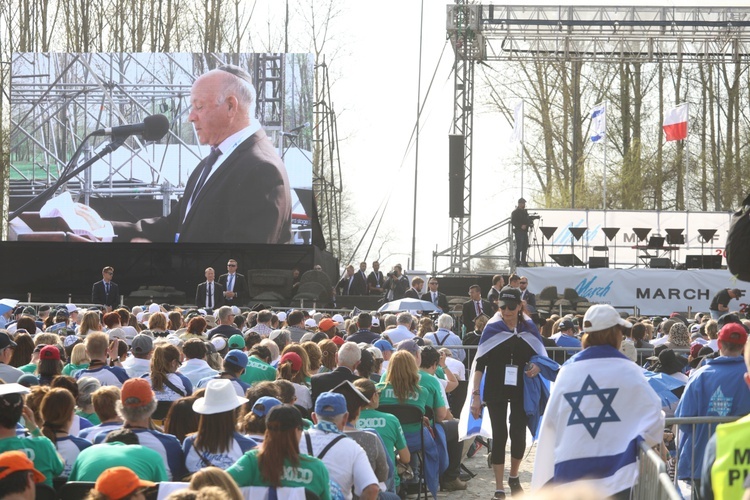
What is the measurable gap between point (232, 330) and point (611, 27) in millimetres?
18540

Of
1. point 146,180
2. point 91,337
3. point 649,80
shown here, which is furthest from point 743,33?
point 91,337

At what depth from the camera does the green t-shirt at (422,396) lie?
361 inches

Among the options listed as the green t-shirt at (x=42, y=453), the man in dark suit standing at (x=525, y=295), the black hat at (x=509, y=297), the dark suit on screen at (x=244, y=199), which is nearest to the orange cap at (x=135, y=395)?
the green t-shirt at (x=42, y=453)

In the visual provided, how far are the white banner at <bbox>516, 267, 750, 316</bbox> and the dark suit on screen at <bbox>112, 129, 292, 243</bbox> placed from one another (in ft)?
→ 22.5

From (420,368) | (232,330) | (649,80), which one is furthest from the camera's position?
(649,80)

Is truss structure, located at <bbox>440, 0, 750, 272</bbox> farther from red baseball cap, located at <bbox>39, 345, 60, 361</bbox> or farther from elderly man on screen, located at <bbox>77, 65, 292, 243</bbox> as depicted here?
red baseball cap, located at <bbox>39, 345, 60, 361</bbox>

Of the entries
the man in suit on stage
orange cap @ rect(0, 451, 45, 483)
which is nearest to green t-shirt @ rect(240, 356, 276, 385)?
orange cap @ rect(0, 451, 45, 483)

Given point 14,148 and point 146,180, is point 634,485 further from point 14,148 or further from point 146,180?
point 14,148

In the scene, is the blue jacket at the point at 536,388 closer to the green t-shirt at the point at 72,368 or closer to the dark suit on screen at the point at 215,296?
the green t-shirt at the point at 72,368

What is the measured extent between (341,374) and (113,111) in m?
21.0

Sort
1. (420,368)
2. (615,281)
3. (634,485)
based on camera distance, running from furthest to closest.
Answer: (615,281), (420,368), (634,485)

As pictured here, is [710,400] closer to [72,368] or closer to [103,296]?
[72,368]

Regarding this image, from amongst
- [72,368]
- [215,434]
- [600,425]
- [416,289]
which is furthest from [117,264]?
[600,425]

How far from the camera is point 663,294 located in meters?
25.8
